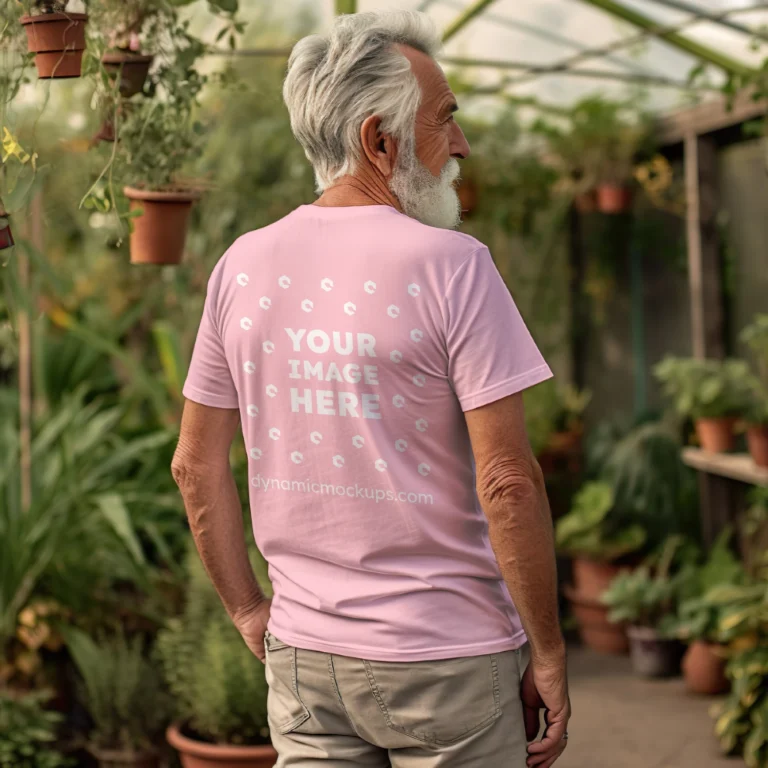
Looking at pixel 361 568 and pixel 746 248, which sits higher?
pixel 746 248

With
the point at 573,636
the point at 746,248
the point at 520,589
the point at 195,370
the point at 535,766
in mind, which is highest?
the point at 746,248

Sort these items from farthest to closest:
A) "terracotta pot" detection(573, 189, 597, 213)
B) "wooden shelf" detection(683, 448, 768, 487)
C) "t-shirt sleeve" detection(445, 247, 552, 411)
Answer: "terracotta pot" detection(573, 189, 597, 213) < "wooden shelf" detection(683, 448, 768, 487) < "t-shirt sleeve" detection(445, 247, 552, 411)

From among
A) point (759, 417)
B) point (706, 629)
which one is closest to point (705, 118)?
point (759, 417)

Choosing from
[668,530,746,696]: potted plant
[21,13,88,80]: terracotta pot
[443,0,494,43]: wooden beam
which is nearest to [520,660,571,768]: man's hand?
[21,13,88,80]: terracotta pot

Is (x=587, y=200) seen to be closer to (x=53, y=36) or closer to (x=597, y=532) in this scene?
(x=597, y=532)

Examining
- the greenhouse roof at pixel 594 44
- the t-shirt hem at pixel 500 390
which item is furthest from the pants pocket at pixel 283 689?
the greenhouse roof at pixel 594 44

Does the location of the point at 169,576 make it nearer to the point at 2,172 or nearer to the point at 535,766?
the point at 2,172

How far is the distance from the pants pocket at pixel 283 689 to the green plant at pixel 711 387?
3177mm

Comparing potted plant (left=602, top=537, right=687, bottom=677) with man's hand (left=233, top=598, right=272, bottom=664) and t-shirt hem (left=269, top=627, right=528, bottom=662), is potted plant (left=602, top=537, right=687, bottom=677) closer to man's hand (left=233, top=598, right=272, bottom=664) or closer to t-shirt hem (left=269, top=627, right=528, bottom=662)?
man's hand (left=233, top=598, right=272, bottom=664)

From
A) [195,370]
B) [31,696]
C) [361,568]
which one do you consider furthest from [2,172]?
[31,696]

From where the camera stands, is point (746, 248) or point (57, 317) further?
point (57, 317)

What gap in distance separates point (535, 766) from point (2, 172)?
3.94 ft

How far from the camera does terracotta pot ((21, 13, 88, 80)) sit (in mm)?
1844

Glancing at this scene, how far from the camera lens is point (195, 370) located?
1.63 metres
